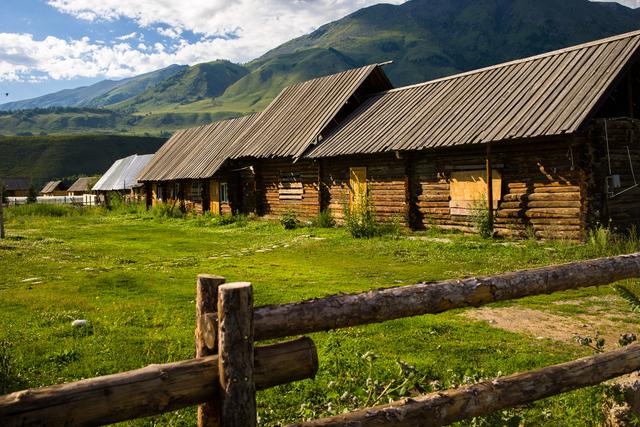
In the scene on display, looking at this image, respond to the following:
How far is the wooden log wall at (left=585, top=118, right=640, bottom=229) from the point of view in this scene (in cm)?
1465

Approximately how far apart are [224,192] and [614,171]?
1903 centimetres

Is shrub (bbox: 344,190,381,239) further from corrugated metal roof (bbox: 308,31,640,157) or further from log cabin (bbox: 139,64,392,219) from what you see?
log cabin (bbox: 139,64,392,219)

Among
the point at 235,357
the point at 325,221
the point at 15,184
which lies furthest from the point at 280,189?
the point at 15,184

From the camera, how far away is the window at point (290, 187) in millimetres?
23547

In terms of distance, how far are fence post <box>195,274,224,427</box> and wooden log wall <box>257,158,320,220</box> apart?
19.4 metres

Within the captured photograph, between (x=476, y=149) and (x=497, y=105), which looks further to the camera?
(x=497, y=105)

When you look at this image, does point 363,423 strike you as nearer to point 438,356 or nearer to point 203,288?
point 203,288

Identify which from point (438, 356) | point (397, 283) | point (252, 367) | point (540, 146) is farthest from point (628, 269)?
point (540, 146)

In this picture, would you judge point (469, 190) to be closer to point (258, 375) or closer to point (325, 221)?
point (325, 221)

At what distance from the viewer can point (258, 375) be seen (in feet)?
9.19

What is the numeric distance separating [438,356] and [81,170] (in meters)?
142

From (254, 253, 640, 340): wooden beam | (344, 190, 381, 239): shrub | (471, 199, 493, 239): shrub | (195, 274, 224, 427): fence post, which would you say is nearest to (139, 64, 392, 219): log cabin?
(344, 190, 381, 239): shrub

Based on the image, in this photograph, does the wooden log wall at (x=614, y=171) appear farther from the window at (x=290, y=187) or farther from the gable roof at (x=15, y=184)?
the gable roof at (x=15, y=184)

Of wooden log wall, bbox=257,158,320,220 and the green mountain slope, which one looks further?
the green mountain slope
